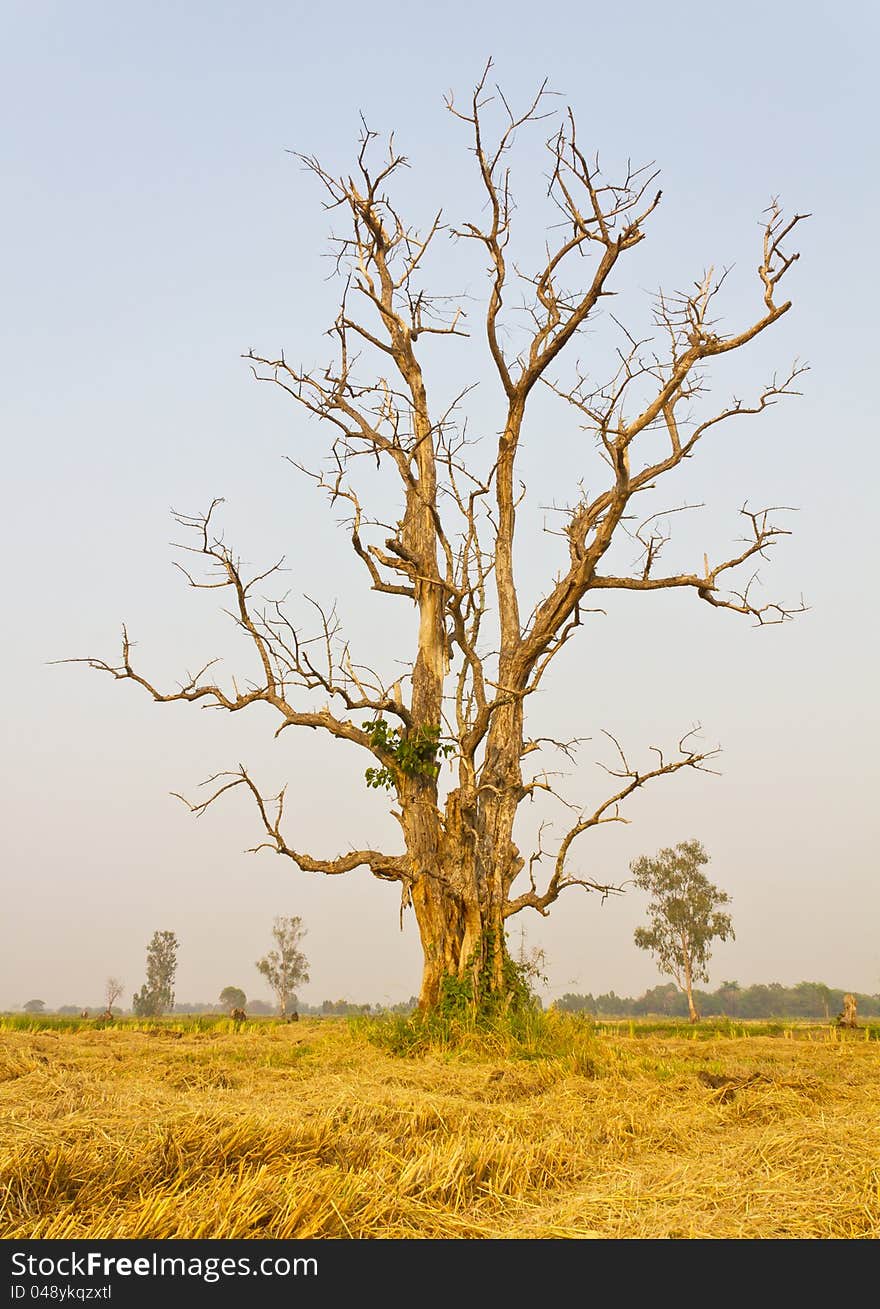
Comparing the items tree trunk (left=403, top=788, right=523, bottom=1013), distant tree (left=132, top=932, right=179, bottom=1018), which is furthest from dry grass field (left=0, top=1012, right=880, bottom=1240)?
distant tree (left=132, top=932, right=179, bottom=1018)

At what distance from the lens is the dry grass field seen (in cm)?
271

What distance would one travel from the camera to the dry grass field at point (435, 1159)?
107 inches

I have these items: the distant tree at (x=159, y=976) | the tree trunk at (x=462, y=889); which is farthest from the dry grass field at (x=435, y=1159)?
the distant tree at (x=159, y=976)

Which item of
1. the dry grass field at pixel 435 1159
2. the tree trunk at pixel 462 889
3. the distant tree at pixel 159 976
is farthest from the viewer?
the distant tree at pixel 159 976

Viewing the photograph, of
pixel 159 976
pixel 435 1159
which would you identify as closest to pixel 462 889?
pixel 435 1159

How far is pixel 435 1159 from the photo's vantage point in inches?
130

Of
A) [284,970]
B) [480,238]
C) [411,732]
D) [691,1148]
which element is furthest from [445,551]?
[284,970]

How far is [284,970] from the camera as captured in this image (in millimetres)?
47812

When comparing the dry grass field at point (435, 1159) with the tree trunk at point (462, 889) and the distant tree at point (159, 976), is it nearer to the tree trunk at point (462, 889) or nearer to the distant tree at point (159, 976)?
the tree trunk at point (462, 889)

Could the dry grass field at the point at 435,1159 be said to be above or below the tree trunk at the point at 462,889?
below

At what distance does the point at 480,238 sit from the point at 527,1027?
10164 mm

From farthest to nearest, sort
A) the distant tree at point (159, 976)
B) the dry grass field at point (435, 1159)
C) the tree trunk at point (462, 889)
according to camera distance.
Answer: the distant tree at point (159, 976) → the tree trunk at point (462, 889) → the dry grass field at point (435, 1159)

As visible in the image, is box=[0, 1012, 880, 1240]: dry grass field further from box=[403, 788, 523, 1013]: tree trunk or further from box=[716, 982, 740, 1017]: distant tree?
box=[716, 982, 740, 1017]: distant tree
